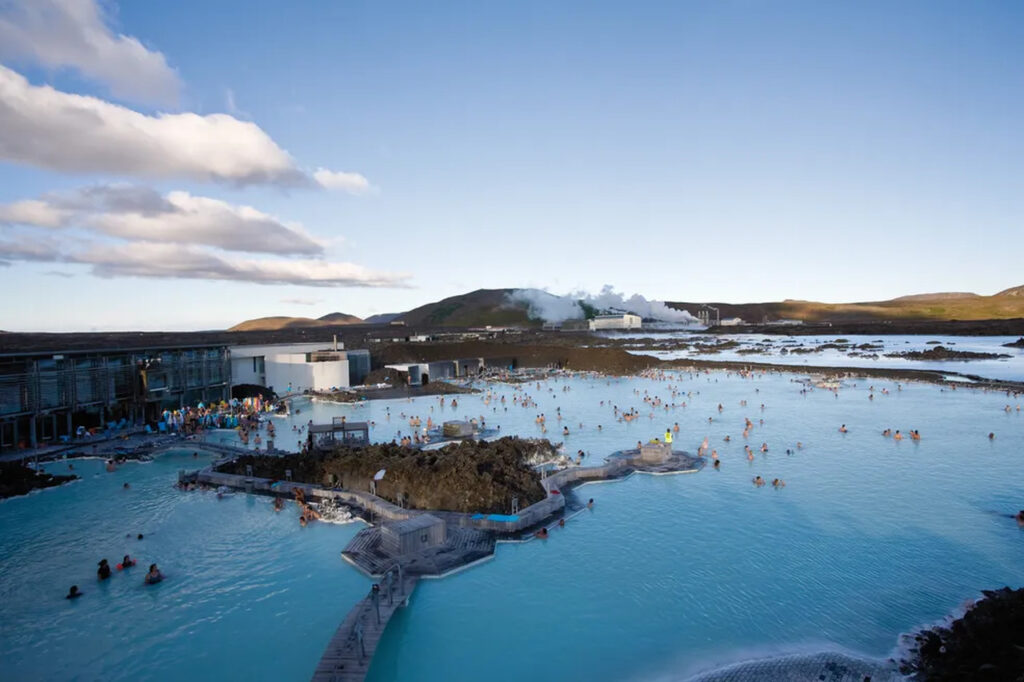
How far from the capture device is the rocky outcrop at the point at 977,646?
354 inches

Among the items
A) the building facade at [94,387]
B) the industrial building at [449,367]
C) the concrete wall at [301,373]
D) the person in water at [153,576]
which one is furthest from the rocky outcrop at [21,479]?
the industrial building at [449,367]

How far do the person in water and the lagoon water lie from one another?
0.26 m

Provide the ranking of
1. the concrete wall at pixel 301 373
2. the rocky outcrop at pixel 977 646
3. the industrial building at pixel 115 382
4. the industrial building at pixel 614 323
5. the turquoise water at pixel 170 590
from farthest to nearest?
the industrial building at pixel 614 323 → the concrete wall at pixel 301 373 → the industrial building at pixel 115 382 → the turquoise water at pixel 170 590 → the rocky outcrop at pixel 977 646

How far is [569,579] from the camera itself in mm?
14633

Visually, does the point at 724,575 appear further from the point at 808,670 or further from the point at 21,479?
the point at 21,479

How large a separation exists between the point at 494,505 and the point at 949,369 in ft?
195

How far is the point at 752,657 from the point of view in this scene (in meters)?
11.3

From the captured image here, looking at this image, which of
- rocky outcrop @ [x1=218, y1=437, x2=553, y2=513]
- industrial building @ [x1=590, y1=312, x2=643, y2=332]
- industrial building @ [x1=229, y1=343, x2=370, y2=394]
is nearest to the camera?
rocky outcrop @ [x1=218, y1=437, x2=553, y2=513]

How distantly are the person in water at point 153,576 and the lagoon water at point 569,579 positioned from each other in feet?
0.84

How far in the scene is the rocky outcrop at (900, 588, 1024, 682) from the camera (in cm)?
898

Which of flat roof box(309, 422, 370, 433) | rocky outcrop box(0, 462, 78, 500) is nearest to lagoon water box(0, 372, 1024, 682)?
rocky outcrop box(0, 462, 78, 500)

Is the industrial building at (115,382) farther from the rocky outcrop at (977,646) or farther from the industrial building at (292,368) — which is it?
the rocky outcrop at (977,646)

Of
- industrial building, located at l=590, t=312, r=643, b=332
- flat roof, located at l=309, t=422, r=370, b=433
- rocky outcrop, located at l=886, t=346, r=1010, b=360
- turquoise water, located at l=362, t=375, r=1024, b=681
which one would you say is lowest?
turquoise water, located at l=362, t=375, r=1024, b=681

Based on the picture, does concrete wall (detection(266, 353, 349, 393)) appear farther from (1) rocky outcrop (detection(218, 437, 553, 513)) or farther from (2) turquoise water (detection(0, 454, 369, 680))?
(2) turquoise water (detection(0, 454, 369, 680))
